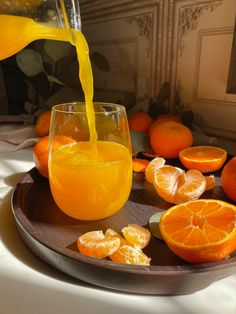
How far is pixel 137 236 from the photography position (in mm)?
437

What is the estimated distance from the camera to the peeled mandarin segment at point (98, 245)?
39cm

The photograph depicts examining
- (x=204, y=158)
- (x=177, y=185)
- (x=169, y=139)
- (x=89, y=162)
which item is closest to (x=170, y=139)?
(x=169, y=139)

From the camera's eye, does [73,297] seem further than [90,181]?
No

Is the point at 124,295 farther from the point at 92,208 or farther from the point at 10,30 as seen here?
the point at 10,30

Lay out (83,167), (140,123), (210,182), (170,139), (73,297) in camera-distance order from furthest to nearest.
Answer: (140,123) < (170,139) < (210,182) < (83,167) < (73,297)

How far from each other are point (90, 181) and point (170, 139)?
339 millimetres

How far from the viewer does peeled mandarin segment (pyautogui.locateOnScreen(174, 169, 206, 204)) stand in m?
0.53

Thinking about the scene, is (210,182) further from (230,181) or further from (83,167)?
(83,167)

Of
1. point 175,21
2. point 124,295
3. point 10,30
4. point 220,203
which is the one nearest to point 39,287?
point 124,295

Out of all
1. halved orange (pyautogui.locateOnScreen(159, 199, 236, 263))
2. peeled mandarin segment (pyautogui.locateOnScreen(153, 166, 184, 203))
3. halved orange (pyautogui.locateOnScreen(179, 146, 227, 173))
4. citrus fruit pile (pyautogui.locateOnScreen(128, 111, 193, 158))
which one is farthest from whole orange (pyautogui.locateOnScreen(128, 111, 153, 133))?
halved orange (pyautogui.locateOnScreen(159, 199, 236, 263))

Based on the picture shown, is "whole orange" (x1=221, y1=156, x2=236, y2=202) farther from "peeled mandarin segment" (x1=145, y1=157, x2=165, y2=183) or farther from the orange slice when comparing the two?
"peeled mandarin segment" (x1=145, y1=157, x2=165, y2=183)

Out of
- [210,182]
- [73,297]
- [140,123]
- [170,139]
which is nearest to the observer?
[73,297]

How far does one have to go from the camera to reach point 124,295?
36 centimetres

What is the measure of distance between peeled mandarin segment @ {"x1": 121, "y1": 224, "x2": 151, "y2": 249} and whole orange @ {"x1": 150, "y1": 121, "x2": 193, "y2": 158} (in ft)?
1.14
